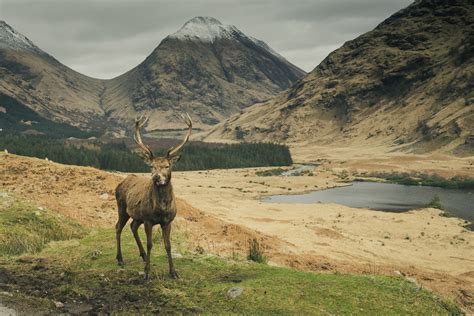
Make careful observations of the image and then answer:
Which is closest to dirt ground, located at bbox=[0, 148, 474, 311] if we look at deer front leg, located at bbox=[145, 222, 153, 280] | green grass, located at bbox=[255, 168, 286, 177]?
deer front leg, located at bbox=[145, 222, 153, 280]

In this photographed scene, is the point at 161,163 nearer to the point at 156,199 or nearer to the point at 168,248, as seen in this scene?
the point at 156,199

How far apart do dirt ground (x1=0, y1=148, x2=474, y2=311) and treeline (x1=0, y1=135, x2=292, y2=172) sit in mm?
62955

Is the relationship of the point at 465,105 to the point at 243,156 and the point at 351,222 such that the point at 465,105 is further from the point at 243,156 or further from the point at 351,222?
the point at 351,222

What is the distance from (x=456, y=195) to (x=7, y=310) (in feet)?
257

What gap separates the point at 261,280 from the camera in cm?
1277

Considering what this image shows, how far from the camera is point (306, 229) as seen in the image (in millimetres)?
40031

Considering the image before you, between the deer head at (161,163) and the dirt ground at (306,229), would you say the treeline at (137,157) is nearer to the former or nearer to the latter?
the dirt ground at (306,229)

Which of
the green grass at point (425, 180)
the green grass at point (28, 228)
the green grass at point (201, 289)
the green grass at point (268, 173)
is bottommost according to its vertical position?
the green grass at point (425, 180)

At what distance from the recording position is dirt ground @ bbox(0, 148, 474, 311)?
23828mm

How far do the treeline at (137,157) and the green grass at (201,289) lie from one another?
10716 centimetres

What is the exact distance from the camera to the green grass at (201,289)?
10883 mm

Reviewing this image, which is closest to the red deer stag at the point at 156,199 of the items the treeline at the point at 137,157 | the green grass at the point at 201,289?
the green grass at the point at 201,289

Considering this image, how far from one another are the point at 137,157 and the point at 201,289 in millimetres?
120216

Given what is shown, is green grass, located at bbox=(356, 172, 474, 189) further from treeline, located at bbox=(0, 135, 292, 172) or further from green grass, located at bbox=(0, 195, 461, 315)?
green grass, located at bbox=(0, 195, 461, 315)
